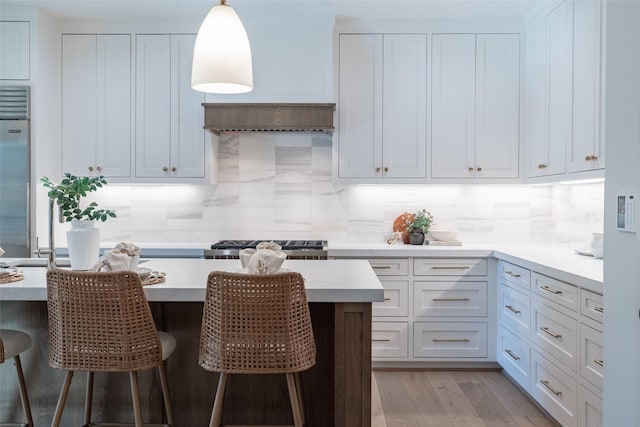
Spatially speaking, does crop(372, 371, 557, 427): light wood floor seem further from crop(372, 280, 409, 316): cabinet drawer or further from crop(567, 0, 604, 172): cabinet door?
crop(567, 0, 604, 172): cabinet door

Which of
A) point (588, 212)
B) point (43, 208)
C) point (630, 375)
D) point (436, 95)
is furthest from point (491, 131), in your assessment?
point (43, 208)

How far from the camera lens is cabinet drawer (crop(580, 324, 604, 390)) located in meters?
2.29

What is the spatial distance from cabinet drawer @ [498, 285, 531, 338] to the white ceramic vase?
248cm

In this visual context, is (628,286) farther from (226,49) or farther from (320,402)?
(226,49)

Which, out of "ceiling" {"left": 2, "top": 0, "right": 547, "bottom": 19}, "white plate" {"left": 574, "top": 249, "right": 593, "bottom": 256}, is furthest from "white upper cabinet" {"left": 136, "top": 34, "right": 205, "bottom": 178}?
"white plate" {"left": 574, "top": 249, "right": 593, "bottom": 256}

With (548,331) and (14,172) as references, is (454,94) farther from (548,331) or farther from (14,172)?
(14,172)

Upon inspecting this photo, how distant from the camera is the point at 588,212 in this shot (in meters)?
3.64

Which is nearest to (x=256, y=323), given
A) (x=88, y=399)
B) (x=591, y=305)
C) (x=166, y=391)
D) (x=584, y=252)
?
(x=166, y=391)

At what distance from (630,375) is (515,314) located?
1901 mm

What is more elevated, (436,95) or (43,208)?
(436,95)

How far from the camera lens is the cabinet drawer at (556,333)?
2559 millimetres

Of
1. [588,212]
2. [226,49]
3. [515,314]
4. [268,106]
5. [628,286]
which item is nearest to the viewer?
[628,286]

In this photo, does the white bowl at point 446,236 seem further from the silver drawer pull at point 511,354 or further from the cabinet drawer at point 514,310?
the silver drawer pull at point 511,354

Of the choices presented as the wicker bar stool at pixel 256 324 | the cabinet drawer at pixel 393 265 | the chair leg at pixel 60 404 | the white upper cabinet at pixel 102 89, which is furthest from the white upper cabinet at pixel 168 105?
the wicker bar stool at pixel 256 324
